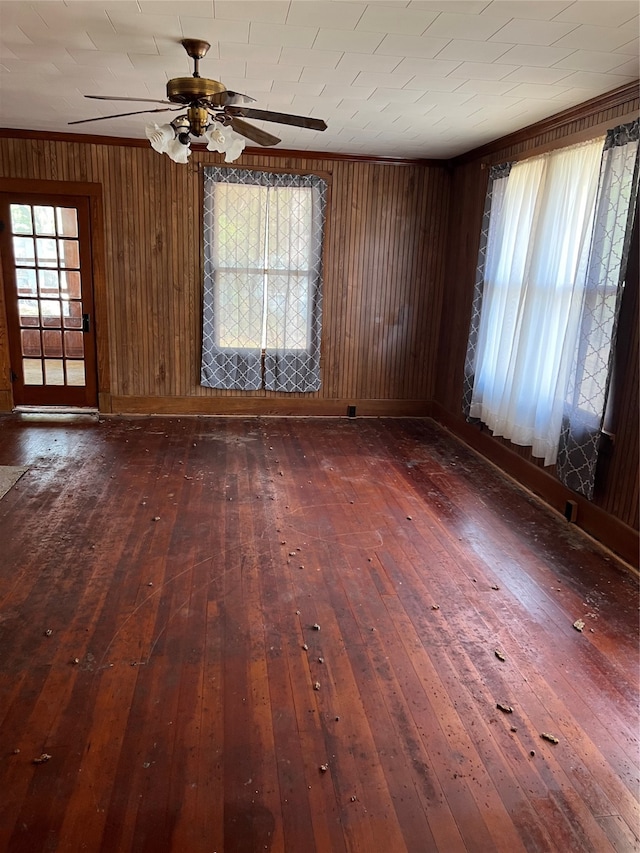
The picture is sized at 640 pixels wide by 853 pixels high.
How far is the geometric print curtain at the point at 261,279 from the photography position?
6.07 m

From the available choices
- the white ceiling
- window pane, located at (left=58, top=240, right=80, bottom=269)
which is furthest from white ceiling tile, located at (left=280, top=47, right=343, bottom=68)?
window pane, located at (left=58, top=240, right=80, bottom=269)

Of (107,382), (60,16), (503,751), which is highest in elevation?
(60,16)

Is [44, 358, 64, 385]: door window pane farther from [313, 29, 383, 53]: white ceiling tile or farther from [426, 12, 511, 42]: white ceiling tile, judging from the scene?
[426, 12, 511, 42]: white ceiling tile

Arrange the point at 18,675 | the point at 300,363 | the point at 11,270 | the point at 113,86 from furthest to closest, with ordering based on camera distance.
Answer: the point at 300,363
the point at 11,270
the point at 113,86
the point at 18,675

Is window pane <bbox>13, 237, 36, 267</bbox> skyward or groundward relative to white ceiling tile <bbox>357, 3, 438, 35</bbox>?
groundward

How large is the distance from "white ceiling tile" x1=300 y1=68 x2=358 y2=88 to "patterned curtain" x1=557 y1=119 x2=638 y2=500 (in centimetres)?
161

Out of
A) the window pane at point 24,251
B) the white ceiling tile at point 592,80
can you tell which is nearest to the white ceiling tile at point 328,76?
the white ceiling tile at point 592,80

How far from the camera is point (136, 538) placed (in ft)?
12.0

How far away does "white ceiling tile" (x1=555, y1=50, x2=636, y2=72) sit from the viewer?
3.05 metres

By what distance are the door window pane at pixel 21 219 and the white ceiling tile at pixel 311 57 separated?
3665 millimetres

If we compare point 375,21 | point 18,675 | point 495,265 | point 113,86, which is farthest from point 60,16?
point 495,265

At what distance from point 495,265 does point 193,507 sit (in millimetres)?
3252

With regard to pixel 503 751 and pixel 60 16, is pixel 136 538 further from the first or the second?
pixel 60 16

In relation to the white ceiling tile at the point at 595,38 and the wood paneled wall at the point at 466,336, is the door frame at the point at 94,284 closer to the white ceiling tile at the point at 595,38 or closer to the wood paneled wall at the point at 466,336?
the wood paneled wall at the point at 466,336
